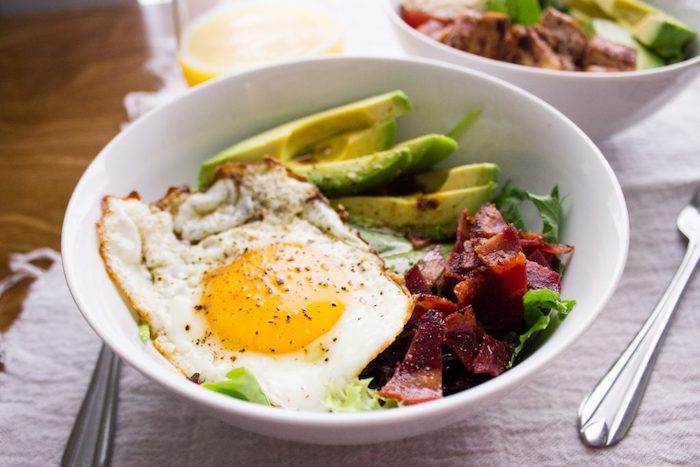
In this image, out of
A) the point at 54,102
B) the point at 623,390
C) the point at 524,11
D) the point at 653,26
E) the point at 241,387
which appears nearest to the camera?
the point at 241,387

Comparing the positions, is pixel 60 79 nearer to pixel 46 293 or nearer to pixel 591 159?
pixel 46 293

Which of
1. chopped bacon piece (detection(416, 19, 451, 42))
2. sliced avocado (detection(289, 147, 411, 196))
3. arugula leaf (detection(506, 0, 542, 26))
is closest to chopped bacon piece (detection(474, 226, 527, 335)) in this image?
sliced avocado (detection(289, 147, 411, 196))

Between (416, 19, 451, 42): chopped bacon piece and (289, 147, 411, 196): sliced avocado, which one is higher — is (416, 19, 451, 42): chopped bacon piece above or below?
above

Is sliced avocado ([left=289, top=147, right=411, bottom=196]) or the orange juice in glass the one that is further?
the orange juice in glass

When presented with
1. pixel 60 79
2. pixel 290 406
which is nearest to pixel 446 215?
pixel 290 406

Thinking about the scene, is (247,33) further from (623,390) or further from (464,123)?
(623,390)

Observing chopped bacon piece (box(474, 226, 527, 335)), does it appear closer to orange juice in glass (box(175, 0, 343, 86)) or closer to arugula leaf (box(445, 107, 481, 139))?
arugula leaf (box(445, 107, 481, 139))

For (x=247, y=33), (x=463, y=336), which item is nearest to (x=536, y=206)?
(x=463, y=336)
